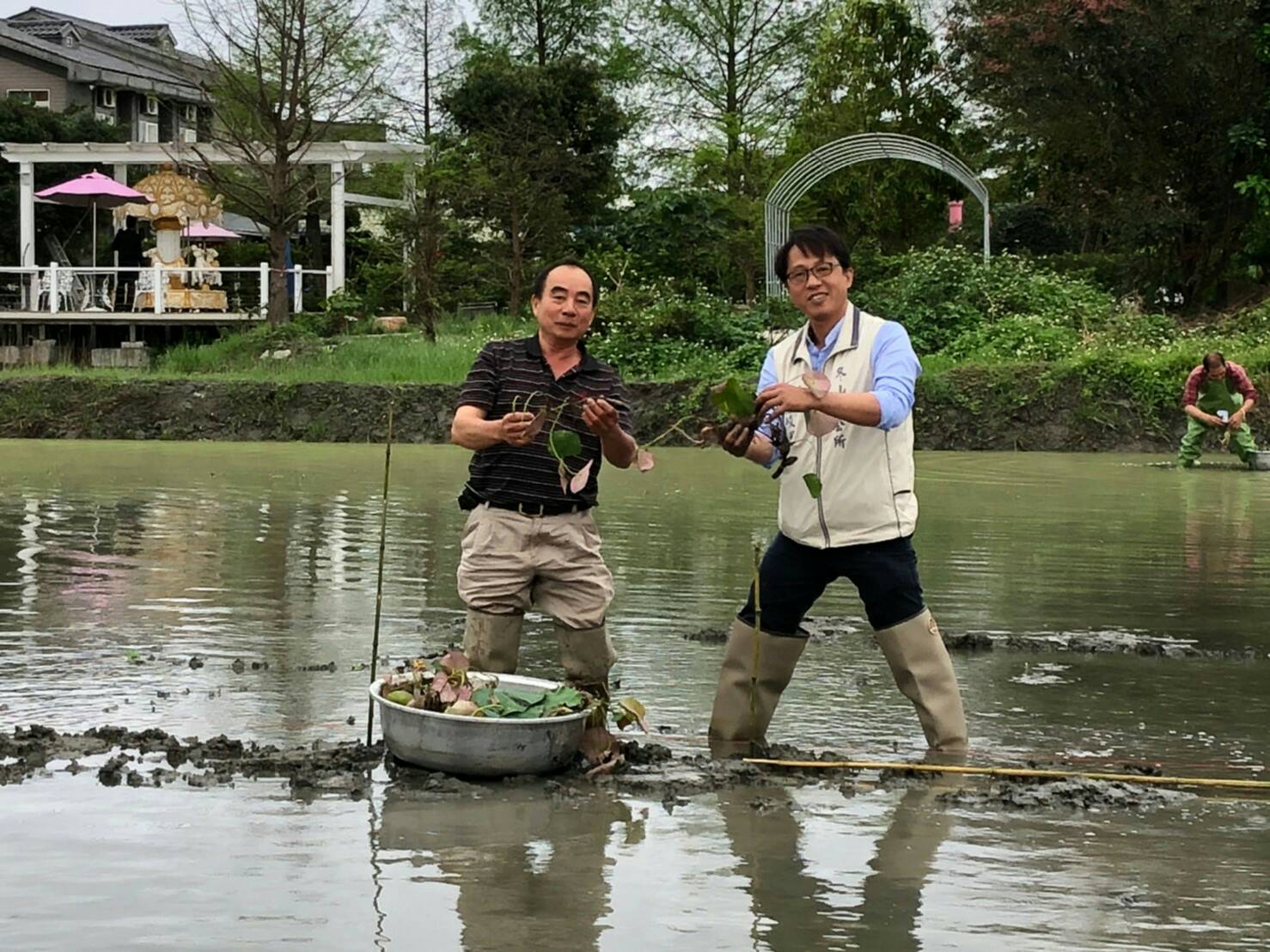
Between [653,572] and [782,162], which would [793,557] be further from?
[782,162]

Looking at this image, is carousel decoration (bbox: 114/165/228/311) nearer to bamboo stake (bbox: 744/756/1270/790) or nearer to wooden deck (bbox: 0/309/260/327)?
wooden deck (bbox: 0/309/260/327)

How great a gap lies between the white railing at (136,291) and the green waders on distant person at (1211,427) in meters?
16.3

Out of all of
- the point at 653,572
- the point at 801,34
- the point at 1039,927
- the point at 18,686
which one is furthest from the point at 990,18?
the point at 1039,927

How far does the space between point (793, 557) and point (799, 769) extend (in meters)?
0.73

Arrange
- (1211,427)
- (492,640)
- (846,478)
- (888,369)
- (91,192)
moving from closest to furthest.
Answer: (888,369)
(846,478)
(492,640)
(1211,427)
(91,192)

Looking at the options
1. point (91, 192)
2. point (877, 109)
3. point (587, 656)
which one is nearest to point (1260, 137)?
point (877, 109)

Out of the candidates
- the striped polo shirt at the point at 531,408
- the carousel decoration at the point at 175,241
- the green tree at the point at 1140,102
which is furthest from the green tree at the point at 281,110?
the striped polo shirt at the point at 531,408

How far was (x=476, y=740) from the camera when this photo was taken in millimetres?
5969

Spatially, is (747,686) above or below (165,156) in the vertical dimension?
below

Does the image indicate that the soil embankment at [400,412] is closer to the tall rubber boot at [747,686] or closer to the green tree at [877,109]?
the green tree at [877,109]

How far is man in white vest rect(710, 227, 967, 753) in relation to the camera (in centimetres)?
616

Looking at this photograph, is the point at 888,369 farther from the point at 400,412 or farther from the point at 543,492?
the point at 400,412

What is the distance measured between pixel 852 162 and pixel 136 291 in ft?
40.9

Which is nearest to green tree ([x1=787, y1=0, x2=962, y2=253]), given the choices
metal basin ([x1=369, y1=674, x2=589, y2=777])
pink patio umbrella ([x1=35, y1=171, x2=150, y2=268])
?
pink patio umbrella ([x1=35, y1=171, x2=150, y2=268])
